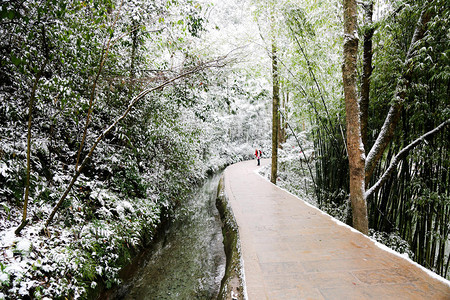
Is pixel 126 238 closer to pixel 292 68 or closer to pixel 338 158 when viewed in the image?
pixel 338 158

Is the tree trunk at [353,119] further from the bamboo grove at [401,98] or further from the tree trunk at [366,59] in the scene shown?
the tree trunk at [366,59]

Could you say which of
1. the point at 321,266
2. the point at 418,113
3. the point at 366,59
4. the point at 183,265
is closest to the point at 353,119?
the point at 418,113

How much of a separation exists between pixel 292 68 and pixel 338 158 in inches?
105

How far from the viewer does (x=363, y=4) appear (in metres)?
3.49

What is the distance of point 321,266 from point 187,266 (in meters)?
2.60

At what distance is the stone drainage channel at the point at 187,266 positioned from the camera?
10.6 feet

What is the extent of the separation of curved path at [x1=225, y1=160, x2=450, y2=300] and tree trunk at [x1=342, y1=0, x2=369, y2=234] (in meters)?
0.41

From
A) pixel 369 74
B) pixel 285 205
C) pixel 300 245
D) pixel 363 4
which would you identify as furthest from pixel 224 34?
pixel 300 245

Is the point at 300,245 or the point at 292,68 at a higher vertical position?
the point at 292,68

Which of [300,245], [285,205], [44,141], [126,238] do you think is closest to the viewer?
[300,245]

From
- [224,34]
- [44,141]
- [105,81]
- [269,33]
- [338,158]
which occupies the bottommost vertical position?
[338,158]

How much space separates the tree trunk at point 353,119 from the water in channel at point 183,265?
8.27 feet

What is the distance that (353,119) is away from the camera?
3238mm

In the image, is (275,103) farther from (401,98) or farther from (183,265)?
(183,265)
